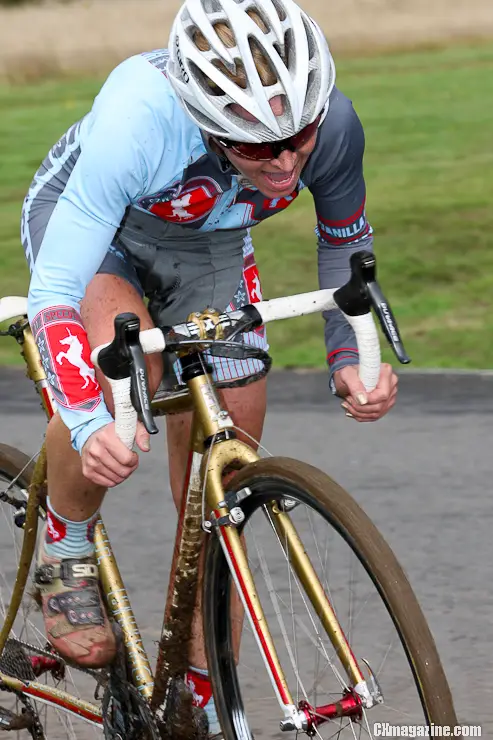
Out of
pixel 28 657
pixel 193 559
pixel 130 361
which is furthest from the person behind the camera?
pixel 28 657

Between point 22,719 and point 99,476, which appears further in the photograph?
point 22,719

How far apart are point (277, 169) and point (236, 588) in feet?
2.96

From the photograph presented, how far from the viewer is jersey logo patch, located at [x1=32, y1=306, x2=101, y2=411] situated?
3375 millimetres

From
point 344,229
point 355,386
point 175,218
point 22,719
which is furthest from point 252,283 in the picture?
point 22,719

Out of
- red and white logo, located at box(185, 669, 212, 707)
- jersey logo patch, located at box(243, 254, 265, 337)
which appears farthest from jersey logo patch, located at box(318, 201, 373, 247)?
red and white logo, located at box(185, 669, 212, 707)

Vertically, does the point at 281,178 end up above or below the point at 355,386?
above

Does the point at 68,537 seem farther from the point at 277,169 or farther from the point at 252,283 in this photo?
the point at 277,169

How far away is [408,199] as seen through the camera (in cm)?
1297

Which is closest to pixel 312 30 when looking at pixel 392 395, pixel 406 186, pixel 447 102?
pixel 392 395

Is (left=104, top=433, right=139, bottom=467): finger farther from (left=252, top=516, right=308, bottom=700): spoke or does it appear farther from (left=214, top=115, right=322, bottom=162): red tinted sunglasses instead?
(left=214, top=115, right=322, bottom=162): red tinted sunglasses

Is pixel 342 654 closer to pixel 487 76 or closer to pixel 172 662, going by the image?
pixel 172 662

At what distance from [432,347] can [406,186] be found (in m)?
5.09

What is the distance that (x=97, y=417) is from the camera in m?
3.36

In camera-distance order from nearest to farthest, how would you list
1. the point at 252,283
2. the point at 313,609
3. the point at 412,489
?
the point at 313,609 → the point at 252,283 → the point at 412,489
